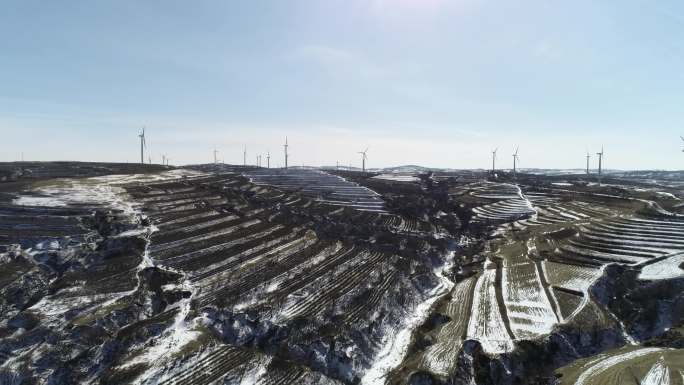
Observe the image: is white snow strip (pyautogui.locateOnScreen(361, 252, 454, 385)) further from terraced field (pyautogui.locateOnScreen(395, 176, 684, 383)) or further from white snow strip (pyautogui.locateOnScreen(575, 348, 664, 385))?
white snow strip (pyautogui.locateOnScreen(575, 348, 664, 385))

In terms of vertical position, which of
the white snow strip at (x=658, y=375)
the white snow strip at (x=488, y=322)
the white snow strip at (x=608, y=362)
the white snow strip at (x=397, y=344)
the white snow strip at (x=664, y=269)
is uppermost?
the white snow strip at (x=664, y=269)

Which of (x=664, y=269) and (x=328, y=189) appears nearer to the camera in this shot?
(x=664, y=269)

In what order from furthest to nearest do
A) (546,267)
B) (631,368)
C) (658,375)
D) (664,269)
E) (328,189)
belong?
(328,189) < (546,267) < (664,269) < (631,368) < (658,375)

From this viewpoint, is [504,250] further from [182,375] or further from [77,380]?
[77,380]

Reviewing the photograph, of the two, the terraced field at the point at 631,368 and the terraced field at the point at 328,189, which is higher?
the terraced field at the point at 328,189

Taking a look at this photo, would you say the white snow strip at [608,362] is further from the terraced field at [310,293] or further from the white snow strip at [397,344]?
the white snow strip at [397,344]

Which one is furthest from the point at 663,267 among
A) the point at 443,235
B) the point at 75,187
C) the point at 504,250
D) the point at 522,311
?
the point at 75,187

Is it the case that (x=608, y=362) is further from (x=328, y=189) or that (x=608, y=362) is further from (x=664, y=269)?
(x=328, y=189)

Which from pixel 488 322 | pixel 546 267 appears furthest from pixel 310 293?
pixel 546 267

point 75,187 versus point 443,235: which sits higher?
point 75,187

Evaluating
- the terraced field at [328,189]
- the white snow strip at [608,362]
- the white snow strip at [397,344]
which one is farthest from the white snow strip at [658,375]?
the terraced field at [328,189]

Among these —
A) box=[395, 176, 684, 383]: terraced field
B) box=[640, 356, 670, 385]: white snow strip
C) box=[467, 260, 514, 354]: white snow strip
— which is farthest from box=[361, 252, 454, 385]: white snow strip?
box=[640, 356, 670, 385]: white snow strip
